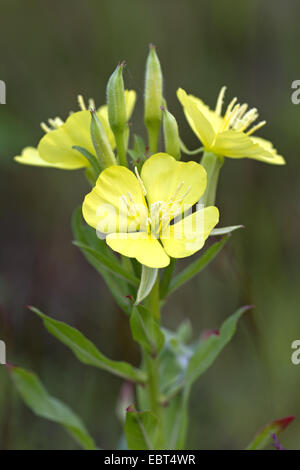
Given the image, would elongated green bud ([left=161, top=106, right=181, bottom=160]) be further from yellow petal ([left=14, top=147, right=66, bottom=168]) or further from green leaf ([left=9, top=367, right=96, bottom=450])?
green leaf ([left=9, top=367, right=96, bottom=450])

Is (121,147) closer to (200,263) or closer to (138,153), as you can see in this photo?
(138,153)

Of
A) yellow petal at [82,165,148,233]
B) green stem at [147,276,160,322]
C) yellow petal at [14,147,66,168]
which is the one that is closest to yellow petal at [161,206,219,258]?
yellow petal at [82,165,148,233]

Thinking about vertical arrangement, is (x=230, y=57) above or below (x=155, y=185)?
above

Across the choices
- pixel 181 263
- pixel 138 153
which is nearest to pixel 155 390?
pixel 138 153

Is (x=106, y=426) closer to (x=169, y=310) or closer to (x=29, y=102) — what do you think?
(x=169, y=310)

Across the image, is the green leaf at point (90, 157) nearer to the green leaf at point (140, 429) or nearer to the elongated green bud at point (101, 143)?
the elongated green bud at point (101, 143)
